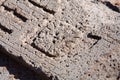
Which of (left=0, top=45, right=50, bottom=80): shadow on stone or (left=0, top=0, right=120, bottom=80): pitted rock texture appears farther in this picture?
(left=0, top=45, right=50, bottom=80): shadow on stone

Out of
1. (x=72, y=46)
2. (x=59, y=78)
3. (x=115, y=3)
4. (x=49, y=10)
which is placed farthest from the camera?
(x=115, y=3)

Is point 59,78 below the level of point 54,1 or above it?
below

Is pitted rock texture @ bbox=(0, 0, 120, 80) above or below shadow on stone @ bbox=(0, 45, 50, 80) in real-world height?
above

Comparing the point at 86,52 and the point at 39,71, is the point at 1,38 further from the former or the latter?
the point at 86,52

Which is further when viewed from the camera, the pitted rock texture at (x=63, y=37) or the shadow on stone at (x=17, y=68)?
the shadow on stone at (x=17, y=68)

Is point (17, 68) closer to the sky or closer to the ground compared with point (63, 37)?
closer to the ground

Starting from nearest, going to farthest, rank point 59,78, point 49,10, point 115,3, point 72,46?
1. point 59,78
2. point 72,46
3. point 49,10
4. point 115,3

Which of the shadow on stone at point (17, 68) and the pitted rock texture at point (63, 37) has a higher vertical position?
the pitted rock texture at point (63, 37)

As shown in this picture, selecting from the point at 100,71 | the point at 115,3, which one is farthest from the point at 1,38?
the point at 115,3
